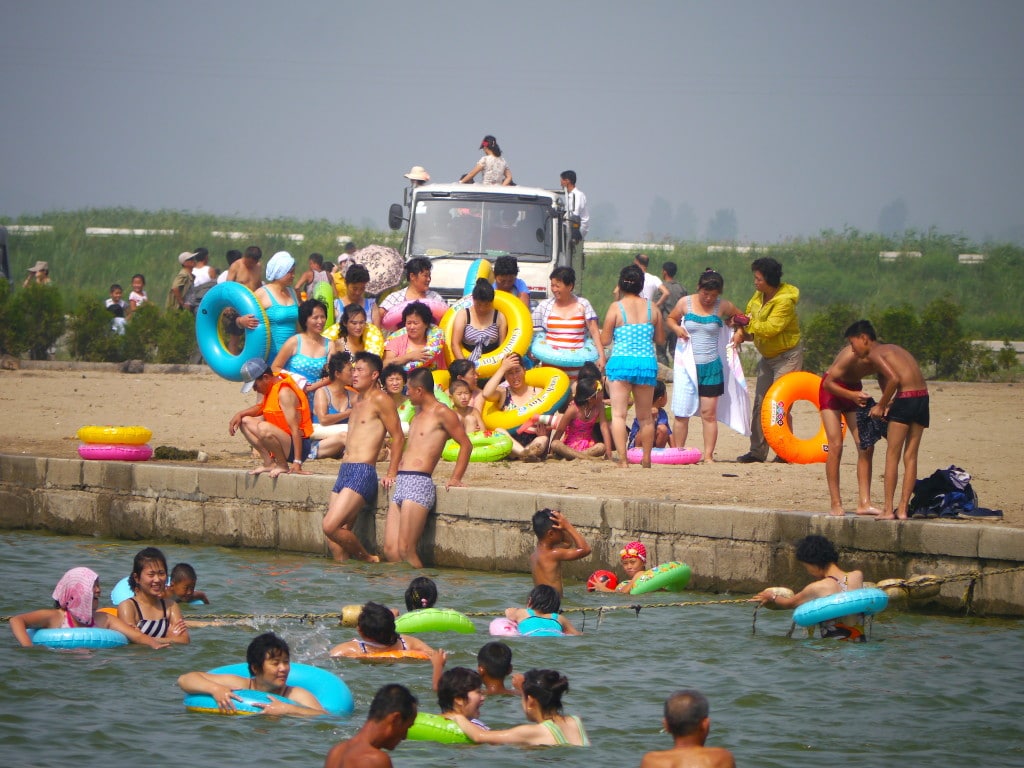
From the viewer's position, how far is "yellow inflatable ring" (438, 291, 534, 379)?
14.1m

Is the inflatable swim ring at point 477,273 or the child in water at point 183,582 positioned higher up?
the inflatable swim ring at point 477,273

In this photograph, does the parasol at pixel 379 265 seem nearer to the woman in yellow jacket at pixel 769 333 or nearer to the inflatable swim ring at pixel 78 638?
the woman in yellow jacket at pixel 769 333

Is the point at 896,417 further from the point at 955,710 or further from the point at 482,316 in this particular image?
the point at 482,316

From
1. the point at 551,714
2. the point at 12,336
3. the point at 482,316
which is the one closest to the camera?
the point at 551,714

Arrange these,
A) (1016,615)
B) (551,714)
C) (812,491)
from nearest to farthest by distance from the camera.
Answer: (551,714) → (1016,615) → (812,491)

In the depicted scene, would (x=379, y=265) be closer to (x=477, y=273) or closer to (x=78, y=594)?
(x=477, y=273)

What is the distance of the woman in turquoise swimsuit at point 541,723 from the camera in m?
A: 7.30

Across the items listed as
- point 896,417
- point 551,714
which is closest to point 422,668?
point 551,714

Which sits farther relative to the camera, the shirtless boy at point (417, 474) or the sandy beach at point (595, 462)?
the sandy beach at point (595, 462)

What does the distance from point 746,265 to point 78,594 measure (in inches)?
1619

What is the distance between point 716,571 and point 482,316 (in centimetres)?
A: 448

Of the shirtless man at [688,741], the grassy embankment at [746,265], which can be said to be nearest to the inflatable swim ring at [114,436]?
the shirtless man at [688,741]

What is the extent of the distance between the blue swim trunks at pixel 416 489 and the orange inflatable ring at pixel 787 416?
12.1ft

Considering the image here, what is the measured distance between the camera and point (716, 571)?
1065 centimetres
